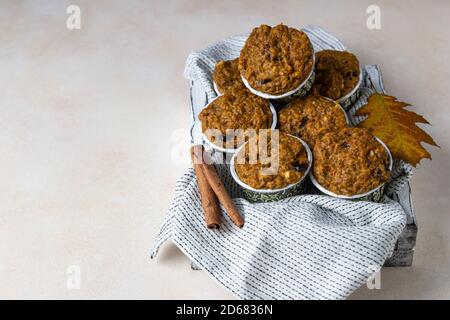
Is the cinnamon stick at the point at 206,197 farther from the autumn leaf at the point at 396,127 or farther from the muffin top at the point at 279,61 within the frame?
the autumn leaf at the point at 396,127

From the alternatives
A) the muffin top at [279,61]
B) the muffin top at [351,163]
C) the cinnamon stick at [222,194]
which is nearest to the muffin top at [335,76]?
the muffin top at [279,61]

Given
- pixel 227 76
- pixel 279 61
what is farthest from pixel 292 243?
pixel 227 76

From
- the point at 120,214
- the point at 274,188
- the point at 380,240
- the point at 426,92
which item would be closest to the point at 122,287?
the point at 120,214

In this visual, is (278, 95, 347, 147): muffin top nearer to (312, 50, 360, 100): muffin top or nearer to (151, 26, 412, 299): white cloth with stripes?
(312, 50, 360, 100): muffin top

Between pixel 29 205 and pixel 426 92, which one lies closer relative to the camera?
pixel 29 205

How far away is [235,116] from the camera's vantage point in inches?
80.5

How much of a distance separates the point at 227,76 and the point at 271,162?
1.37ft

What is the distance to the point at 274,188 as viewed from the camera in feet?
6.20

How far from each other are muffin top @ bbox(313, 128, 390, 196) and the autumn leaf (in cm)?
11

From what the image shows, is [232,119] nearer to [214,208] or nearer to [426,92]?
[214,208]

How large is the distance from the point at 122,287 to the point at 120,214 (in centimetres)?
28

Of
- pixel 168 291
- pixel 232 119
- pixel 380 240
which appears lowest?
pixel 168 291

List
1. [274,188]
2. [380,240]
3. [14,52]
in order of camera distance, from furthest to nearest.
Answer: [14,52] → [274,188] → [380,240]

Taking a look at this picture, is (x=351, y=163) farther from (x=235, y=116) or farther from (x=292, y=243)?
(x=235, y=116)
